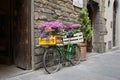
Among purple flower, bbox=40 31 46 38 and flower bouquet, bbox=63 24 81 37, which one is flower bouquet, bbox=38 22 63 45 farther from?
flower bouquet, bbox=63 24 81 37

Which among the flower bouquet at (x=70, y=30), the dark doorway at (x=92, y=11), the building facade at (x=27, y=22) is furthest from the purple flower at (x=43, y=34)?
the dark doorway at (x=92, y=11)

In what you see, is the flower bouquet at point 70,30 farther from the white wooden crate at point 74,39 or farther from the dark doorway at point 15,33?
the dark doorway at point 15,33

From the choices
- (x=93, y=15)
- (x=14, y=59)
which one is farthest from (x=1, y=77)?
(x=93, y=15)

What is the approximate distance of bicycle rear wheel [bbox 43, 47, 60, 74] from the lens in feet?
19.5

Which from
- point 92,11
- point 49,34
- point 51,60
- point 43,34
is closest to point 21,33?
point 43,34

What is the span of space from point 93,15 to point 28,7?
20.6 ft

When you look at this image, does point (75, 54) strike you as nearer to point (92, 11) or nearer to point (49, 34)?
point (49, 34)

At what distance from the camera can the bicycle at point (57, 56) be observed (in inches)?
237

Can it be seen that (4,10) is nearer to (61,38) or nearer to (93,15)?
(61,38)

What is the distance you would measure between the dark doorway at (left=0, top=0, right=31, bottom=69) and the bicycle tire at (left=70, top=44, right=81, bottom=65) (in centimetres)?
159

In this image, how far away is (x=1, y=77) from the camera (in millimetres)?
5348

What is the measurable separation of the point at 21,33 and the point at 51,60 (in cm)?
102

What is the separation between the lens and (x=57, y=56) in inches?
247

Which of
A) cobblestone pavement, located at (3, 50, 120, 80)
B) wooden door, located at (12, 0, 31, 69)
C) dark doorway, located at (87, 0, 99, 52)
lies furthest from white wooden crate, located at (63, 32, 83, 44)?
dark doorway, located at (87, 0, 99, 52)
